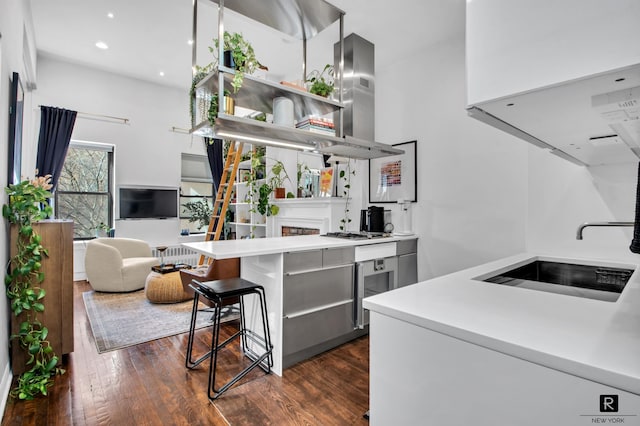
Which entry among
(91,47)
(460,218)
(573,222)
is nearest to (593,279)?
(573,222)

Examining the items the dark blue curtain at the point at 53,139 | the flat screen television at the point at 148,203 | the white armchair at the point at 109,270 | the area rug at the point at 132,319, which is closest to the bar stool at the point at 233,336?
the area rug at the point at 132,319

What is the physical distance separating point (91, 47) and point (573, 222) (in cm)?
574

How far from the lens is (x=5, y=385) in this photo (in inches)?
76.9

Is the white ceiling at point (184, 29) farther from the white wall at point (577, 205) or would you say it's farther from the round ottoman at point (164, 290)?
the round ottoman at point (164, 290)

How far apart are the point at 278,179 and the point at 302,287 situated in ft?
8.00

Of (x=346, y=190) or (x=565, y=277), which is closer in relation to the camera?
(x=565, y=277)

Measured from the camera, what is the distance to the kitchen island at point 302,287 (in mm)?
2340

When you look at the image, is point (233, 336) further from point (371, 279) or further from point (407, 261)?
point (407, 261)

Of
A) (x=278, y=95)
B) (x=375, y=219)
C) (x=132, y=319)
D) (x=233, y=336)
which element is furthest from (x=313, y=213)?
(x=132, y=319)

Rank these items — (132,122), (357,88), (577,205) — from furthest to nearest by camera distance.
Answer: (132,122)
(357,88)
(577,205)

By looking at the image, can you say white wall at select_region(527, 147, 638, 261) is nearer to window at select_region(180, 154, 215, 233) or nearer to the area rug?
the area rug

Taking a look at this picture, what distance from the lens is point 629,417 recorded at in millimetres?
618

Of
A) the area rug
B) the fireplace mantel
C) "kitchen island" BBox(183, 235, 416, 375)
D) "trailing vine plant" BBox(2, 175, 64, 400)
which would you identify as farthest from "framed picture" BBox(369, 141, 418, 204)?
"trailing vine plant" BBox(2, 175, 64, 400)

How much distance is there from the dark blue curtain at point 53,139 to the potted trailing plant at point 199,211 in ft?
6.66
